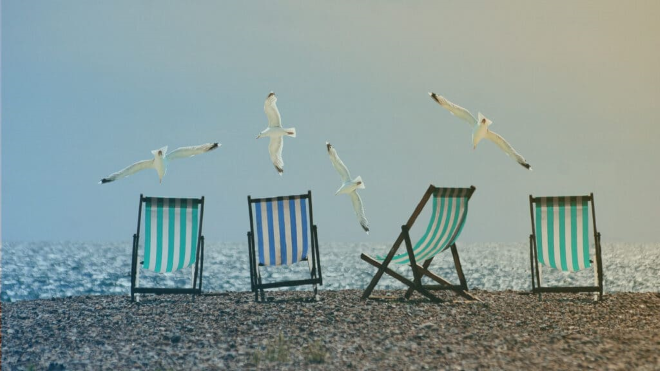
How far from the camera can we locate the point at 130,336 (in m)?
6.36

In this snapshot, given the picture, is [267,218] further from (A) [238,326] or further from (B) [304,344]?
(B) [304,344]

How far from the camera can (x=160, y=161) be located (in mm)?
8211

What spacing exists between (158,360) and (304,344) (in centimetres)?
107

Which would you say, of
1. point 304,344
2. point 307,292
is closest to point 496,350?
point 304,344

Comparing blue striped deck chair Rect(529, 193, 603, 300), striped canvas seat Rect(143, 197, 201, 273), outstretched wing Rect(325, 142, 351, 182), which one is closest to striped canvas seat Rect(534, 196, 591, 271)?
blue striped deck chair Rect(529, 193, 603, 300)

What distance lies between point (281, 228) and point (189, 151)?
4.24ft

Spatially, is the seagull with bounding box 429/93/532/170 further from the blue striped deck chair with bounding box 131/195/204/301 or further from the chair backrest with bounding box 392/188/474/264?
the blue striped deck chair with bounding box 131/195/204/301

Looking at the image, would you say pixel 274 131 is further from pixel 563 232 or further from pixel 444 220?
pixel 563 232

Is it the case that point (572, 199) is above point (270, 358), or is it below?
above

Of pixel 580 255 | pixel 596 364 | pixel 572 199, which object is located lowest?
pixel 596 364

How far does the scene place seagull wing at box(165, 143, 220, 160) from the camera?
26.0ft

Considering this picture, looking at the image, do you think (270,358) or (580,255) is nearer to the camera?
(270,358)

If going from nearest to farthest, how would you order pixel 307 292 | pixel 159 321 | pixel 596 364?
pixel 596 364, pixel 159 321, pixel 307 292

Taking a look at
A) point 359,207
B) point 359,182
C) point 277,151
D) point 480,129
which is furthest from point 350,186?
point 480,129
